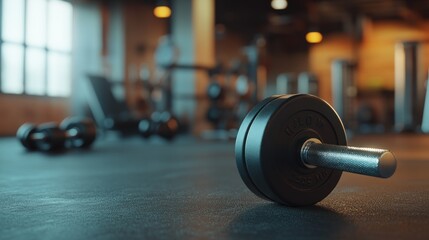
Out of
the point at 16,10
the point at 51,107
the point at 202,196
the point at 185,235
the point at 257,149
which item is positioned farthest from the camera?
the point at 51,107

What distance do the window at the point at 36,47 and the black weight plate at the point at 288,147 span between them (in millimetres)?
5214

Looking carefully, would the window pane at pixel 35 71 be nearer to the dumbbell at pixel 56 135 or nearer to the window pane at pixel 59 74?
the window pane at pixel 59 74

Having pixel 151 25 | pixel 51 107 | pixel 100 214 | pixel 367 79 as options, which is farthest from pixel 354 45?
pixel 100 214

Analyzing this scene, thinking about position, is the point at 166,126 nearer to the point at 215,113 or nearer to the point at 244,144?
the point at 215,113

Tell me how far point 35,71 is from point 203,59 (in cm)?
Result: 229

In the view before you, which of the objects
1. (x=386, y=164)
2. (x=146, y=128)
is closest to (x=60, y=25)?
(x=146, y=128)

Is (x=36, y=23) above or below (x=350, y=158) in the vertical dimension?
above

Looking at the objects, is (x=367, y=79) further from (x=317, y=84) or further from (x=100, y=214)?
(x=100, y=214)

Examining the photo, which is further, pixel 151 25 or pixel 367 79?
pixel 367 79

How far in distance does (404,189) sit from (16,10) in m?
5.53

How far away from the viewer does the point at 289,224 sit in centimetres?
73

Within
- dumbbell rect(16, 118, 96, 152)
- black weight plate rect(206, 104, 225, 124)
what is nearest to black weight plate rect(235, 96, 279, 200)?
dumbbell rect(16, 118, 96, 152)

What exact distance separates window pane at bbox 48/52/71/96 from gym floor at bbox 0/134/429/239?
16.4 feet

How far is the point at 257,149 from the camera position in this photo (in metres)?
0.78
